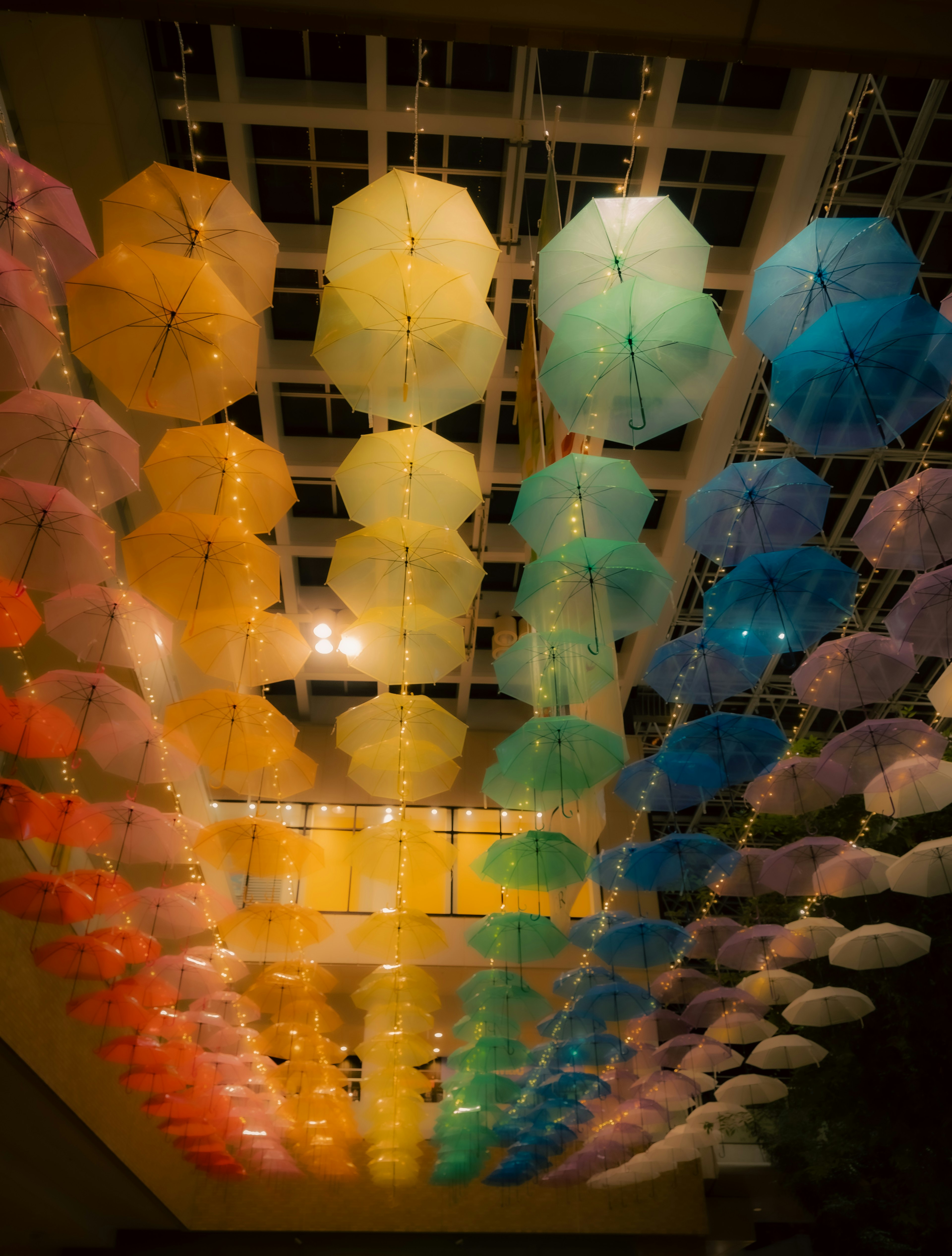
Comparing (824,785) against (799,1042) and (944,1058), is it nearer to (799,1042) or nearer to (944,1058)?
(799,1042)

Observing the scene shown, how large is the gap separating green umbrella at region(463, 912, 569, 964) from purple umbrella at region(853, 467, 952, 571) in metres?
5.02

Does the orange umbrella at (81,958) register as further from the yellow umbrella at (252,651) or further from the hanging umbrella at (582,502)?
the hanging umbrella at (582,502)

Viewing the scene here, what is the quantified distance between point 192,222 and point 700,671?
183 inches

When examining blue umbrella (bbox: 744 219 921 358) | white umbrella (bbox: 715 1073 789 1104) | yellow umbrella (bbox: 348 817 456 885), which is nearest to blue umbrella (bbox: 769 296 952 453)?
blue umbrella (bbox: 744 219 921 358)

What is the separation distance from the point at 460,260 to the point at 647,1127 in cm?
1139

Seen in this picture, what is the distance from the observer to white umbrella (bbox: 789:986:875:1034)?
8.38m

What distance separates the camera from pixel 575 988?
977 cm

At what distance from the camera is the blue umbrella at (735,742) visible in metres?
7.02

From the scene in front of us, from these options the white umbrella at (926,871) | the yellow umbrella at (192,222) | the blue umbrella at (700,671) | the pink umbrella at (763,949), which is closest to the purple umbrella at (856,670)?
the blue umbrella at (700,671)

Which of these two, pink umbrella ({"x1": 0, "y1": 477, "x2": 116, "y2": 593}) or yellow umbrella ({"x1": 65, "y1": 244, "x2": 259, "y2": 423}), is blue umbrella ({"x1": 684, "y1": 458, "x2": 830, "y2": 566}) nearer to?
yellow umbrella ({"x1": 65, "y1": 244, "x2": 259, "y2": 423})

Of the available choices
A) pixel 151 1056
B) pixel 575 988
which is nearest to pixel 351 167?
pixel 575 988

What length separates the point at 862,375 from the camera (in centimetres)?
421

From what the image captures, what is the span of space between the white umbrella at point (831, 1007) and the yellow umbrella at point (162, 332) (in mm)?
7568

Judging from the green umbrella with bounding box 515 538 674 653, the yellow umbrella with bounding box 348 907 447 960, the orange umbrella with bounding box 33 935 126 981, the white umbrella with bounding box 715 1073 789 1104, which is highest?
the green umbrella with bounding box 515 538 674 653
